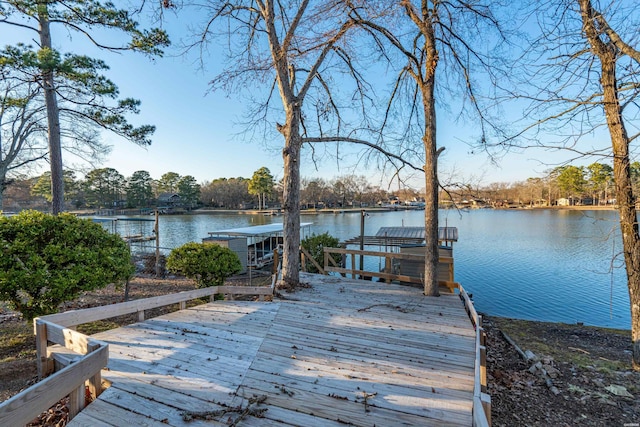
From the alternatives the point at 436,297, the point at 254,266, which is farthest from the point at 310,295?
the point at 254,266

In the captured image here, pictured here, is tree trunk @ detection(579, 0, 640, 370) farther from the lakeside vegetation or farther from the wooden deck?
the lakeside vegetation

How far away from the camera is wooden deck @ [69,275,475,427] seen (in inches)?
90.0

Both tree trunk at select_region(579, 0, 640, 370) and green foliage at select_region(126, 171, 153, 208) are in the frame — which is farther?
green foliage at select_region(126, 171, 153, 208)

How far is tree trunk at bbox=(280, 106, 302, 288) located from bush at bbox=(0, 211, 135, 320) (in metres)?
3.21

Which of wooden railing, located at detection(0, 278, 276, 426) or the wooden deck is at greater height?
wooden railing, located at detection(0, 278, 276, 426)

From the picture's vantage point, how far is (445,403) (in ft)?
8.07

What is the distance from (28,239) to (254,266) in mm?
9996

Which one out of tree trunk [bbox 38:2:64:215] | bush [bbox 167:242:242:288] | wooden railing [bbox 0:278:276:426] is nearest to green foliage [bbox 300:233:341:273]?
bush [bbox 167:242:242:288]

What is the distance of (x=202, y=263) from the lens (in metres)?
7.82

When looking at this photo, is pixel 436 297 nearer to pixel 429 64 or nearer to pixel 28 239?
pixel 429 64

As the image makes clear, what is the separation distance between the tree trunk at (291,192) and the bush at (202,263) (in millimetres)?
2512

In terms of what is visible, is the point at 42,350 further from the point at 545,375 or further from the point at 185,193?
the point at 185,193

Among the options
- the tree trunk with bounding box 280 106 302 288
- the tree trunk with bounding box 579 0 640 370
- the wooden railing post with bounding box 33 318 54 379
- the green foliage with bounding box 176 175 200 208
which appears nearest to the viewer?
the wooden railing post with bounding box 33 318 54 379

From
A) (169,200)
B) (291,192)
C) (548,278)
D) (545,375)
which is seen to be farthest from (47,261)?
(169,200)
